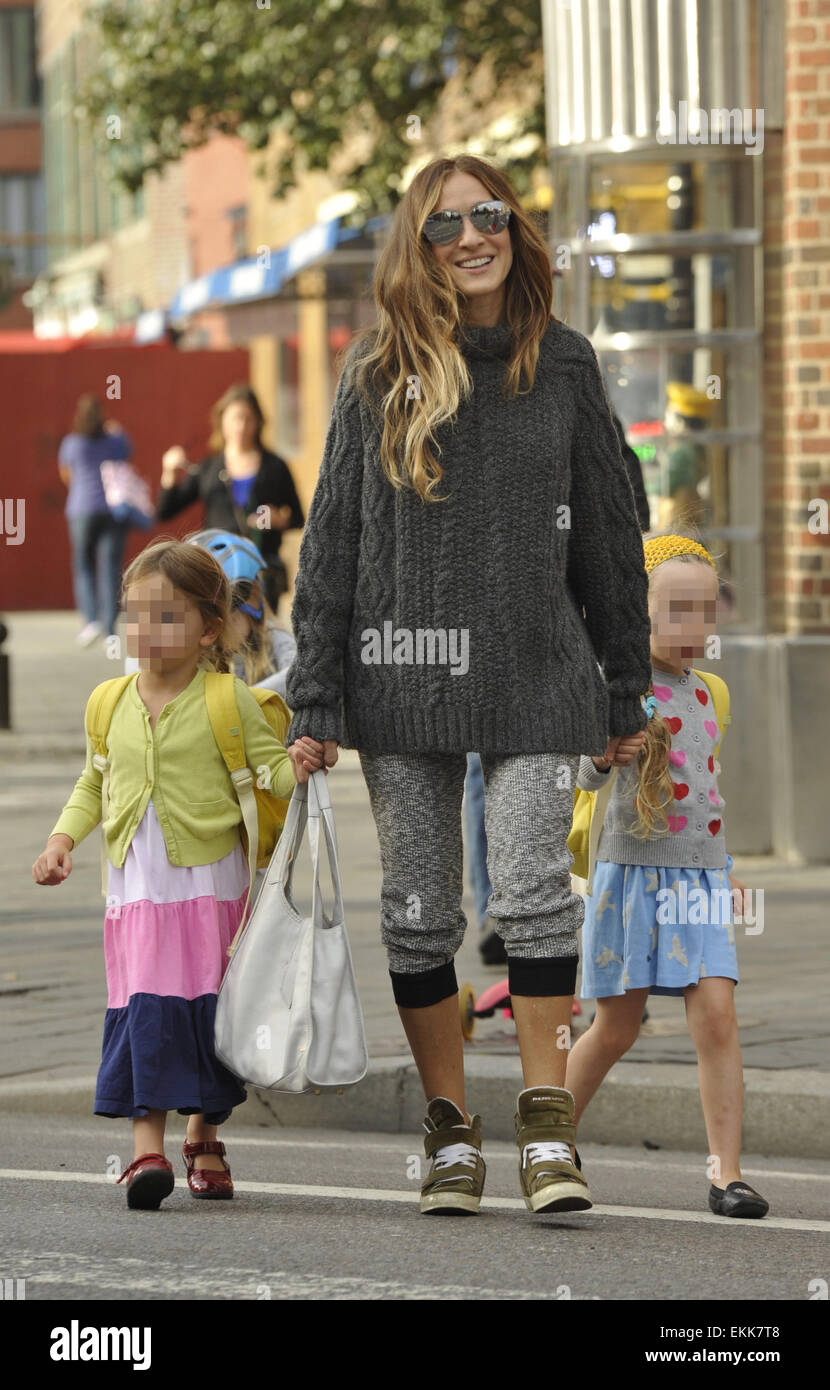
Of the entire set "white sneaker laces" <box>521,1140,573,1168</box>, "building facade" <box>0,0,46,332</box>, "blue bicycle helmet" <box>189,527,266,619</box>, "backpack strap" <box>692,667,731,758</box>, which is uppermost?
"building facade" <box>0,0,46,332</box>

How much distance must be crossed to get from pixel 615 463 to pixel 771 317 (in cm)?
504

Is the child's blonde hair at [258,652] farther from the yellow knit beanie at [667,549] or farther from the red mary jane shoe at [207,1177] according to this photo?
the red mary jane shoe at [207,1177]

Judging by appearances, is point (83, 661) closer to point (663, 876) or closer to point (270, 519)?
point (270, 519)

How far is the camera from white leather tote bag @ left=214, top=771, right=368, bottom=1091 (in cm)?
439

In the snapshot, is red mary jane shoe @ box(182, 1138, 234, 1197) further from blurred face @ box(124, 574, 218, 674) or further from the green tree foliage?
the green tree foliage

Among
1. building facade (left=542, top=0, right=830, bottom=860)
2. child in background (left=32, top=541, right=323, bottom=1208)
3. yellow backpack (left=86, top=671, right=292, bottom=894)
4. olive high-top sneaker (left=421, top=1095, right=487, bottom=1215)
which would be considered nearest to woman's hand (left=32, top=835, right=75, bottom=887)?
child in background (left=32, top=541, right=323, bottom=1208)

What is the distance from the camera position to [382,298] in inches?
179

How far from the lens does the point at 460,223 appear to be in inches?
178

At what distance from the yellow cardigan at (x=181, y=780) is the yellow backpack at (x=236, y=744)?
2 centimetres

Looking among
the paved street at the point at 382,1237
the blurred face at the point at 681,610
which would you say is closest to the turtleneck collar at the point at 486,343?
the blurred face at the point at 681,610

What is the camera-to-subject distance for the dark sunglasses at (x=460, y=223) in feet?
14.8

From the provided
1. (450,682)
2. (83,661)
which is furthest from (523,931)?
(83,661)

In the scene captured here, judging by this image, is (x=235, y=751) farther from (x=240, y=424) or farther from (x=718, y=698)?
(x=240, y=424)

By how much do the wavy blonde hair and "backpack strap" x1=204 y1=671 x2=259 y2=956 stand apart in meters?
0.63
